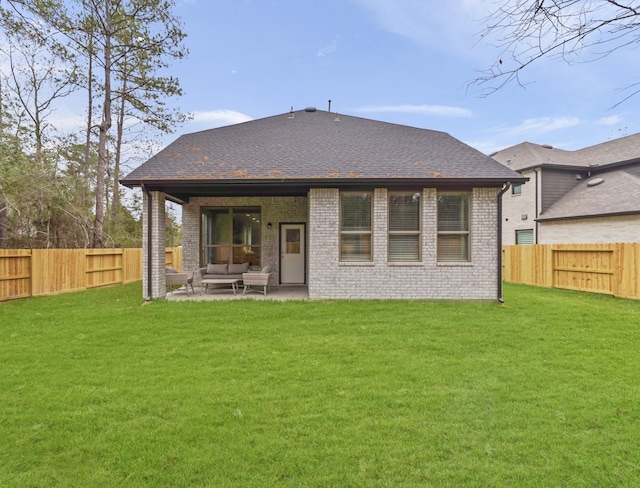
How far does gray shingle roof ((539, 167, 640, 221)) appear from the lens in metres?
14.0

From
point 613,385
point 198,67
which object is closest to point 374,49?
point 198,67

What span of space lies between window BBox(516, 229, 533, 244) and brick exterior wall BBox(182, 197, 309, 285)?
1333cm

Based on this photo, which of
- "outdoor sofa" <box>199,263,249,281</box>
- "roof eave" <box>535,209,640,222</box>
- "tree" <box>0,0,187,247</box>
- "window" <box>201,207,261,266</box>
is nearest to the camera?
"outdoor sofa" <box>199,263,249,281</box>

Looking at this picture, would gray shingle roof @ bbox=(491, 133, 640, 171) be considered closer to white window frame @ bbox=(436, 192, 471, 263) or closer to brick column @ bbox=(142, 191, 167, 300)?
white window frame @ bbox=(436, 192, 471, 263)

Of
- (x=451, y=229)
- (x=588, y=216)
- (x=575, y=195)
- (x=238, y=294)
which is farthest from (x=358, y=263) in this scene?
(x=575, y=195)

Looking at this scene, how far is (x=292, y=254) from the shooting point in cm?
1180

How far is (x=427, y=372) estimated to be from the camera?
13.9 feet

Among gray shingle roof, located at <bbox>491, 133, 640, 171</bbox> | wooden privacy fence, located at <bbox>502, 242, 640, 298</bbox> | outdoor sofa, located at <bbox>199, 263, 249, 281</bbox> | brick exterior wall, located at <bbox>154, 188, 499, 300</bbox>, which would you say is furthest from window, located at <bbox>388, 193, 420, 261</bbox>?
gray shingle roof, located at <bbox>491, 133, 640, 171</bbox>

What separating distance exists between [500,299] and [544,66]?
717 cm

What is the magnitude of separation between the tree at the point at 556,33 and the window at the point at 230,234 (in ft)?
32.1

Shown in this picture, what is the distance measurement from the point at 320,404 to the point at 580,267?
1147cm

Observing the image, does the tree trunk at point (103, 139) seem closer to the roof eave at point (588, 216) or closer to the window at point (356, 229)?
the window at point (356, 229)

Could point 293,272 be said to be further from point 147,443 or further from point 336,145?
point 147,443

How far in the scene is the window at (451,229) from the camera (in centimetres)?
883
